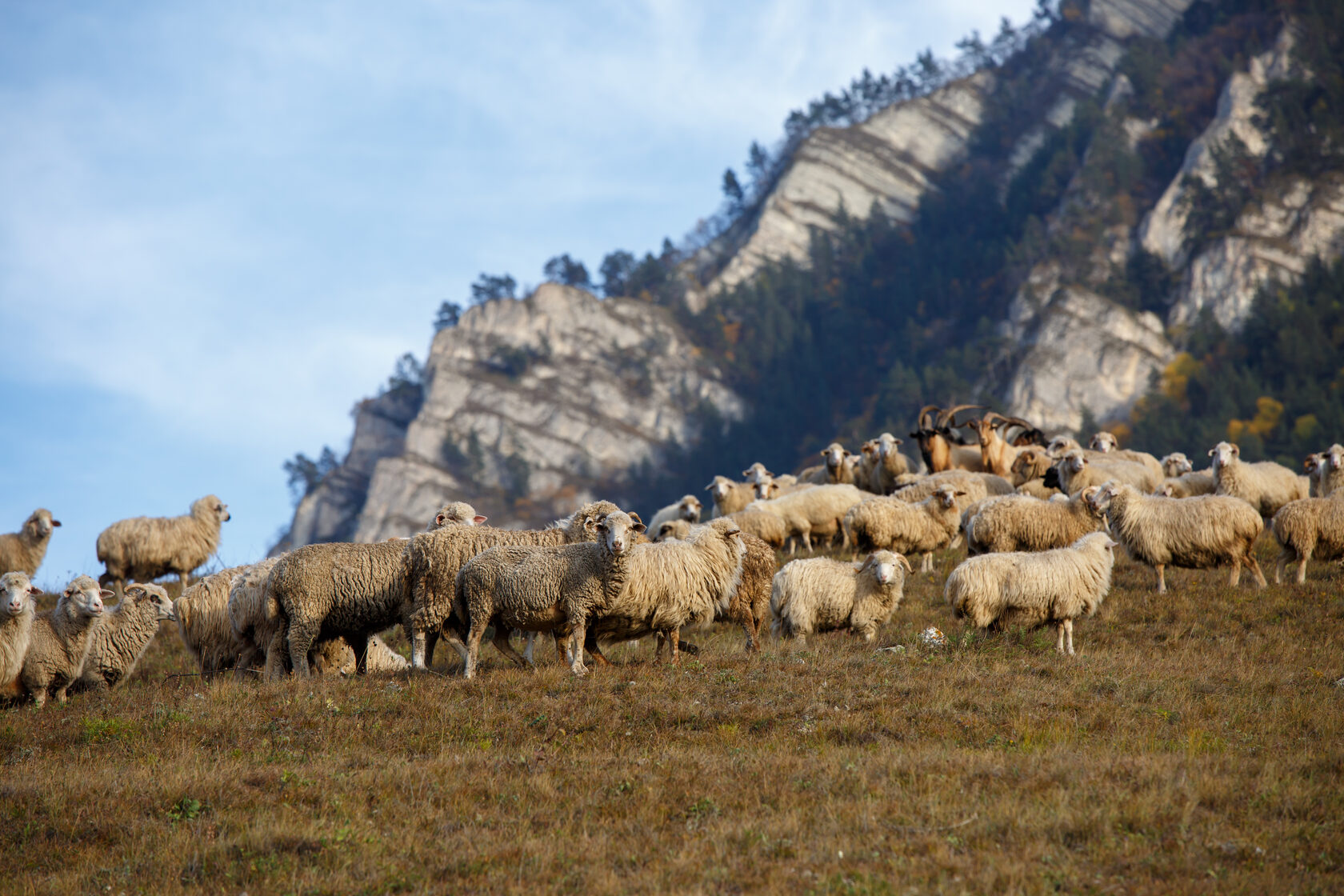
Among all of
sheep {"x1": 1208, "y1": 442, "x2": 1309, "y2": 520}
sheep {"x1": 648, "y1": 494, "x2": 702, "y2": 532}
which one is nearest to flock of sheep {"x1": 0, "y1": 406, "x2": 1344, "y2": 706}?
sheep {"x1": 1208, "y1": 442, "x2": 1309, "y2": 520}

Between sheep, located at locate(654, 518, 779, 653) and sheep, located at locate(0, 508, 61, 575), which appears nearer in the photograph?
sheep, located at locate(654, 518, 779, 653)

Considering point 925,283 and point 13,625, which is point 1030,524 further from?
point 925,283

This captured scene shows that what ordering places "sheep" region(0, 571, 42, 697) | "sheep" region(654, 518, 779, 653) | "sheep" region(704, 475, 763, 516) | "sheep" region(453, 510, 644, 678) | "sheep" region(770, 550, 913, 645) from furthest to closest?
"sheep" region(704, 475, 763, 516), "sheep" region(770, 550, 913, 645), "sheep" region(654, 518, 779, 653), "sheep" region(0, 571, 42, 697), "sheep" region(453, 510, 644, 678)

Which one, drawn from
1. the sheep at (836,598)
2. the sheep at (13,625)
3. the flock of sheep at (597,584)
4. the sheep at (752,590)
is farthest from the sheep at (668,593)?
the sheep at (13,625)

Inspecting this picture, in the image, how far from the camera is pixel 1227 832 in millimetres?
7992

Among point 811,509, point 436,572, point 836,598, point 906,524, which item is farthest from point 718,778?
point 811,509

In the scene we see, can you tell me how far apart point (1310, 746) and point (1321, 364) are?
102 metres

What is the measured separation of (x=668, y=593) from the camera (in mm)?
13305

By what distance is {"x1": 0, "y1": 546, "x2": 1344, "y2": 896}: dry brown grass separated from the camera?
7758 millimetres

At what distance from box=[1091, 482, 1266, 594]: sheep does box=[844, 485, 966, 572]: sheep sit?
3237mm

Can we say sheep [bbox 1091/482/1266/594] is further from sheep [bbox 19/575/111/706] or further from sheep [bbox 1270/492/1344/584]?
sheep [bbox 19/575/111/706]

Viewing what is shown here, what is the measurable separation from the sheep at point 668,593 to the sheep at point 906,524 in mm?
6393

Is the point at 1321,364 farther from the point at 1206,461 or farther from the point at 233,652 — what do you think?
the point at 233,652

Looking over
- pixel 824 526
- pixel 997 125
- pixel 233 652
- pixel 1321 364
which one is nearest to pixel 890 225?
pixel 997 125
